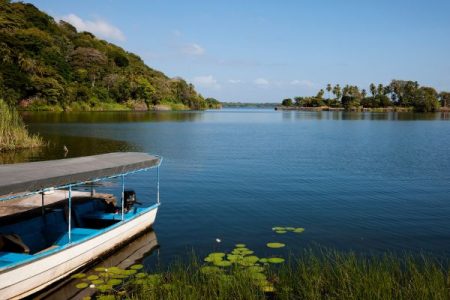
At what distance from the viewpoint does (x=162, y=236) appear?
14859 mm

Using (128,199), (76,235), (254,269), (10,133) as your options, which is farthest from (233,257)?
(10,133)

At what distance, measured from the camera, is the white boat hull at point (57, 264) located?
29.6 ft

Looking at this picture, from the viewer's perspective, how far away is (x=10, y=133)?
3344 centimetres

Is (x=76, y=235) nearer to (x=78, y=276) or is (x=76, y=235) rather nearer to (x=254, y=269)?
(x=78, y=276)

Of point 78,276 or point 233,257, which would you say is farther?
point 233,257

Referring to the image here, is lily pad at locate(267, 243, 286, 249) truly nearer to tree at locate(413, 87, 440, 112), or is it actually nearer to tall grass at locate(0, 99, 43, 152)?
tall grass at locate(0, 99, 43, 152)

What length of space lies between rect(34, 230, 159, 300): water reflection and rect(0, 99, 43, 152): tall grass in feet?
73.1

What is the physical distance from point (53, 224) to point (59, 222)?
27cm

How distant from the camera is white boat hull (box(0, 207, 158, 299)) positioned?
9023mm

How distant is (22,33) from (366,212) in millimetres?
116466

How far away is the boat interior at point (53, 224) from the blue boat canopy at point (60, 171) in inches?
47.8

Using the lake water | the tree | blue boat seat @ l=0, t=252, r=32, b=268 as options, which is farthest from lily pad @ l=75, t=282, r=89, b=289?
the tree

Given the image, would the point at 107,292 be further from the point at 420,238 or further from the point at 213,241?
the point at 420,238

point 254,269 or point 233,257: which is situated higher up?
point 254,269
